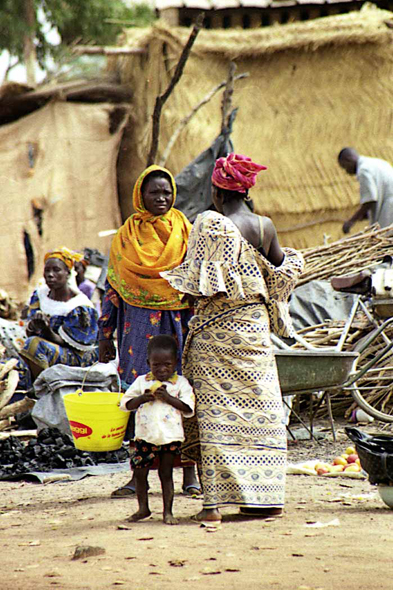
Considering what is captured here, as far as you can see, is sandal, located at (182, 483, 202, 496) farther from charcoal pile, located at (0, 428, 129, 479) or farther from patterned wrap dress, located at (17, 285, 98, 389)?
patterned wrap dress, located at (17, 285, 98, 389)

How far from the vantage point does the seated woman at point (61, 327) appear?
23.3 ft

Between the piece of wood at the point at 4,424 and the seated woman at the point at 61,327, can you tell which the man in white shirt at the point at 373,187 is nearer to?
the seated woman at the point at 61,327

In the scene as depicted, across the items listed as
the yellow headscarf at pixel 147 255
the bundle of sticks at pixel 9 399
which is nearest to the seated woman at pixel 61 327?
the bundle of sticks at pixel 9 399

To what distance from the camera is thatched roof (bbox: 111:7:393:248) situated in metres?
14.1

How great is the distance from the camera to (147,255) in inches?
193

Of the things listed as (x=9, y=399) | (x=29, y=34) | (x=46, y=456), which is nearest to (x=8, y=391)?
(x=9, y=399)

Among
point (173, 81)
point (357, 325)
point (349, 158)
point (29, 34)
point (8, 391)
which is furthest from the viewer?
point (29, 34)

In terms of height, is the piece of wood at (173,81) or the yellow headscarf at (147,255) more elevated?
the piece of wood at (173,81)

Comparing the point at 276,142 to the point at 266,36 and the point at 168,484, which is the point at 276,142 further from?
the point at 168,484

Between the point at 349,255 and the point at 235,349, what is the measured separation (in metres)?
4.63

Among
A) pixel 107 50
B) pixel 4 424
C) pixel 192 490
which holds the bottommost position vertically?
pixel 192 490

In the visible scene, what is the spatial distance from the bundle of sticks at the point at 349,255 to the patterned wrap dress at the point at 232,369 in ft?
13.9

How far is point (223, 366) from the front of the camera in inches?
161

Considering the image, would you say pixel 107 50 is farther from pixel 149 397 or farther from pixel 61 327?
pixel 149 397
